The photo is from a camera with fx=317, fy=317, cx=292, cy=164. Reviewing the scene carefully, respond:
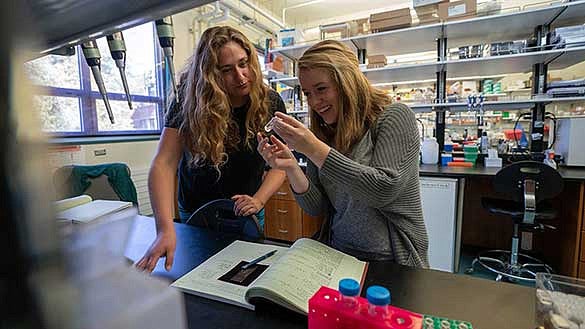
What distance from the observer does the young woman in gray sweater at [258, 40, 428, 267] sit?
0.84m

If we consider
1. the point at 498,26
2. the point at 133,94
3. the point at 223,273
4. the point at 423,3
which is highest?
the point at 423,3

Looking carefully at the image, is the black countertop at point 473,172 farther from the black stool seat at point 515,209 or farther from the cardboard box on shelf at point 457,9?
the cardboard box on shelf at point 457,9

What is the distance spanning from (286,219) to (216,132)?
1.89 m

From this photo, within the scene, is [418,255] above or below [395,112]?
below

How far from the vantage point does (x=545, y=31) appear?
7.89ft

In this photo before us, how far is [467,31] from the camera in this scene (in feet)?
8.48

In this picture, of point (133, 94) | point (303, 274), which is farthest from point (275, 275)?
point (133, 94)

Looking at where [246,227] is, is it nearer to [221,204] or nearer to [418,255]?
[221,204]

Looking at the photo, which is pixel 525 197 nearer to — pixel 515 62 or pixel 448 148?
pixel 448 148

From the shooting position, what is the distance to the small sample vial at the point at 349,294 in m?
0.40

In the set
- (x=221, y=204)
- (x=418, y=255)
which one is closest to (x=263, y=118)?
(x=221, y=204)

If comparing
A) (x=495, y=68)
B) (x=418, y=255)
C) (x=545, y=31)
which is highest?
(x=545, y=31)

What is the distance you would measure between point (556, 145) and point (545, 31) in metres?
0.87

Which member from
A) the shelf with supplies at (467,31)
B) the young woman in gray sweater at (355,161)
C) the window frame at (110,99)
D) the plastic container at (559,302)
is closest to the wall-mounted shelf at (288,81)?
the shelf with supplies at (467,31)
